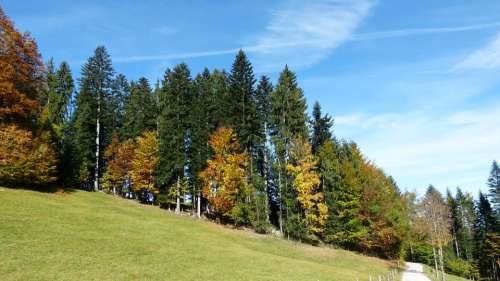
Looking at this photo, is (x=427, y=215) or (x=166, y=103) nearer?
(x=427, y=215)

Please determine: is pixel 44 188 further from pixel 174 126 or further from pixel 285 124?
pixel 285 124

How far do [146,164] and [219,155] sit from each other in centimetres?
1287

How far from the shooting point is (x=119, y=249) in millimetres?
24609

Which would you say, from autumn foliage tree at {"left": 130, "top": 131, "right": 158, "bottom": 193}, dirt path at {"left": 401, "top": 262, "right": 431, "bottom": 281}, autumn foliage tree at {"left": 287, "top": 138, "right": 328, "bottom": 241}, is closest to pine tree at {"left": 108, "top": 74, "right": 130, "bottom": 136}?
autumn foliage tree at {"left": 130, "top": 131, "right": 158, "bottom": 193}

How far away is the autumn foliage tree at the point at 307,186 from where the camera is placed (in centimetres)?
4812

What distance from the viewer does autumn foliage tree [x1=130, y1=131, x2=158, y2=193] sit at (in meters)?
53.8

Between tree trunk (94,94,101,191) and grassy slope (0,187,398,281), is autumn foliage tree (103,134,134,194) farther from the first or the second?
grassy slope (0,187,398,281)

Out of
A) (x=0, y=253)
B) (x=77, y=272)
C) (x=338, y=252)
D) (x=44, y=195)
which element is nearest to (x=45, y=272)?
(x=77, y=272)

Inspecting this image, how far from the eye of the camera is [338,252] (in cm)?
4569

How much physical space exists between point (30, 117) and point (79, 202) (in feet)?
39.9

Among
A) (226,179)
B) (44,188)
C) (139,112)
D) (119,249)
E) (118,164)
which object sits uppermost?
(139,112)

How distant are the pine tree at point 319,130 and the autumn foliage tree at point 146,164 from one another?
88.3ft

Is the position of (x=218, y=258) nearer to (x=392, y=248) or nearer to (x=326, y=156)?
(x=326, y=156)

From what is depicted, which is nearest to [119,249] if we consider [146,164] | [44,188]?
[44,188]
